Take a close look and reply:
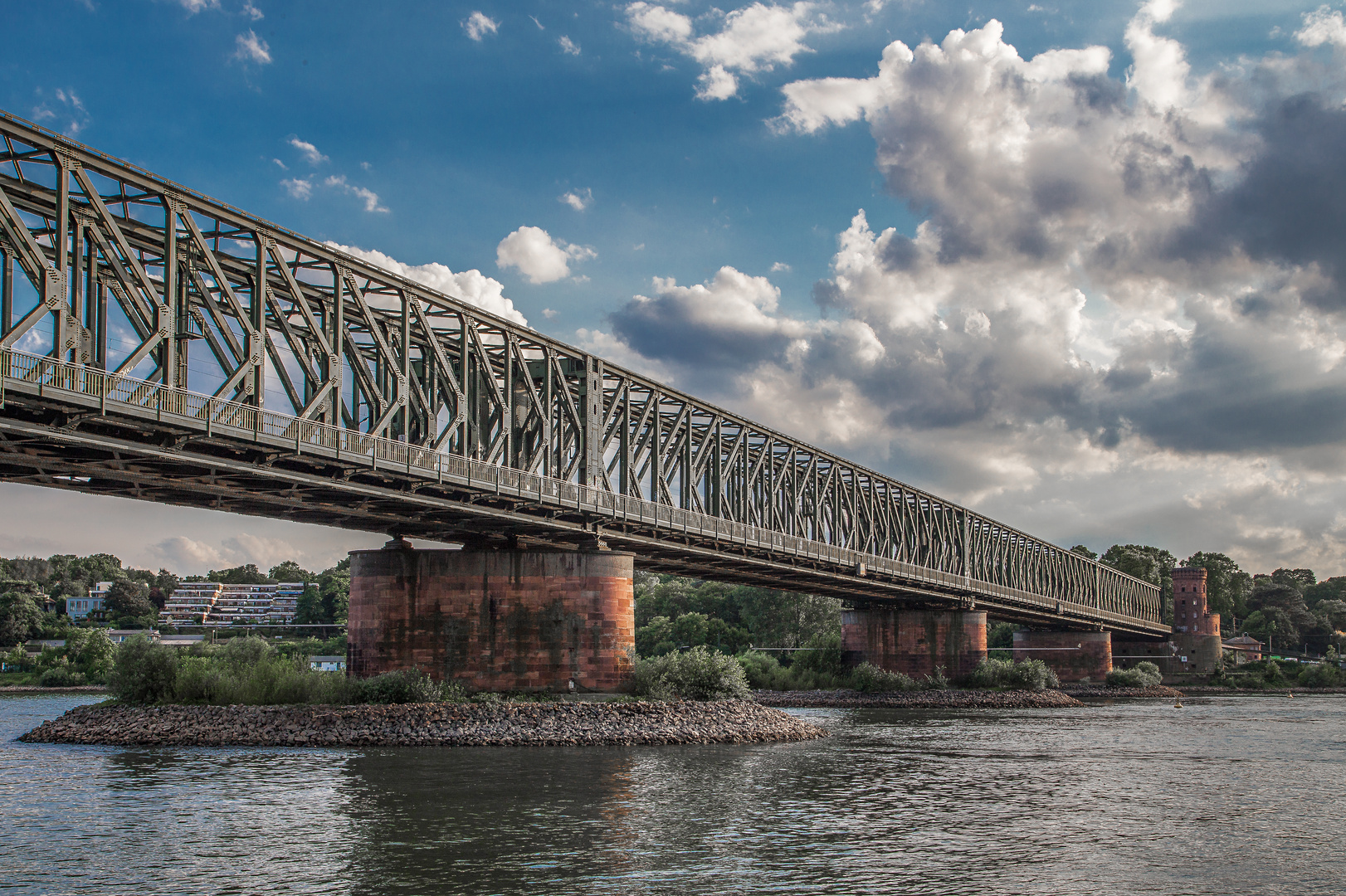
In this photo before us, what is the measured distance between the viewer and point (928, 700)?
91125 mm

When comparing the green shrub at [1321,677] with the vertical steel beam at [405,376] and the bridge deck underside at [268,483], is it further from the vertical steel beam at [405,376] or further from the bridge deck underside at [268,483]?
the vertical steel beam at [405,376]

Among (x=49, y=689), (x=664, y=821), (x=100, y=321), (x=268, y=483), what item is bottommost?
(x=49, y=689)

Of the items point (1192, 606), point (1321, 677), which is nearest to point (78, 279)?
point (1321, 677)

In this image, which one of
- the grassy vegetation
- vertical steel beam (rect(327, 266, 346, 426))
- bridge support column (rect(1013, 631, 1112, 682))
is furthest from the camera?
bridge support column (rect(1013, 631, 1112, 682))

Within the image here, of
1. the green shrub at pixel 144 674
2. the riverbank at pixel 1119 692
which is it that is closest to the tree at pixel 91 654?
the green shrub at pixel 144 674

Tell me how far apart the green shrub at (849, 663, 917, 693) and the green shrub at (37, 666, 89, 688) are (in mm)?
86082

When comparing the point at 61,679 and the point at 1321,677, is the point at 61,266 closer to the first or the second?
the point at 61,679

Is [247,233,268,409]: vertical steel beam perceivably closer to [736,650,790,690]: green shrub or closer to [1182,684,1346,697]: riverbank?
[736,650,790,690]: green shrub

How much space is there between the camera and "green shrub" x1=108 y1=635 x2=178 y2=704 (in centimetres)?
4984

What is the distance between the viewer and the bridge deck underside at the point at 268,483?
33.7m

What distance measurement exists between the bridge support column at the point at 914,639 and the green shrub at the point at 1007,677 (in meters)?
2.12

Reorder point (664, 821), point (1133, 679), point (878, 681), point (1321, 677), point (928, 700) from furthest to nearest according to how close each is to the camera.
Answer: point (1321, 677), point (1133, 679), point (878, 681), point (928, 700), point (664, 821)

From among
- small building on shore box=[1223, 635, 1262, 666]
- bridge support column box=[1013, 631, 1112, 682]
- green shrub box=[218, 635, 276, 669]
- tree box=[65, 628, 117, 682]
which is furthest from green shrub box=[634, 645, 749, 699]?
small building on shore box=[1223, 635, 1262, 666]

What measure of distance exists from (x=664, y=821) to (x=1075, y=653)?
126 meters
